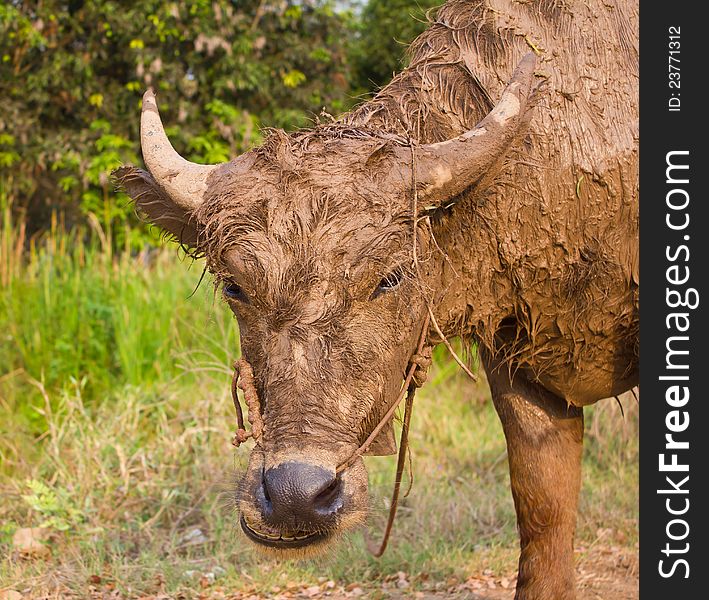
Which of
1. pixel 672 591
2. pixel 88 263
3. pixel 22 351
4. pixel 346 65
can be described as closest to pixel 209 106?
pixel 346 65

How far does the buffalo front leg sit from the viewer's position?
4.29 m

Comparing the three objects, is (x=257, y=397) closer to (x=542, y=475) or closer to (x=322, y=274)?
(x=322, y=274)

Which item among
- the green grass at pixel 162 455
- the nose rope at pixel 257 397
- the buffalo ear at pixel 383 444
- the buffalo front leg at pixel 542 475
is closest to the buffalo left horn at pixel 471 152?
Result: the nose rope at pixel 257 397

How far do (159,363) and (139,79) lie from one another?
5.96 meters

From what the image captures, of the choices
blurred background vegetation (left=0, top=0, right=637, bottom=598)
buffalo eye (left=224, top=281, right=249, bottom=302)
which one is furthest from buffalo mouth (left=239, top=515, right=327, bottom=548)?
buffalo eye (left=224, top=281, right=249, bottom=302)

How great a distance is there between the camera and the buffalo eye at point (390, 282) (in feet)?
10.0

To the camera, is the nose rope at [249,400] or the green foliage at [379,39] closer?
the nose rope at [249,400]

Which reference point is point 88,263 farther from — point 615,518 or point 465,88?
point 465,88

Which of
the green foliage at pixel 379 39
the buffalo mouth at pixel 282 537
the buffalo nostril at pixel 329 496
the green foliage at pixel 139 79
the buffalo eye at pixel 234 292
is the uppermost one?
the green foliage at pixel 379 39

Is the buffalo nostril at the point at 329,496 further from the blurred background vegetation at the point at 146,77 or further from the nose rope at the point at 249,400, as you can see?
the blurred background vegetation at the point at 146,77

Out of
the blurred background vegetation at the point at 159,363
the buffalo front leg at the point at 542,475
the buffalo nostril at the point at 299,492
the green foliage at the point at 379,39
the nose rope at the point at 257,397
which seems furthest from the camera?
the green foliage at the point at 379,39

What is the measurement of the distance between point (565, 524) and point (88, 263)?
568cm

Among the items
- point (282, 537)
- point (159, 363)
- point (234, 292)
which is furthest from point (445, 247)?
point (159, 363)

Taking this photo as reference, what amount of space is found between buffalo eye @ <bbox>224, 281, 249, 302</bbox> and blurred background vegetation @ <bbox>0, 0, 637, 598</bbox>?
0.83m
